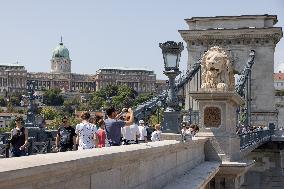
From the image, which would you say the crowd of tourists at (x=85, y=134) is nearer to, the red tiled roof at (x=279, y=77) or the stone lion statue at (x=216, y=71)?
the stone lion statue at (x=216, y=71)

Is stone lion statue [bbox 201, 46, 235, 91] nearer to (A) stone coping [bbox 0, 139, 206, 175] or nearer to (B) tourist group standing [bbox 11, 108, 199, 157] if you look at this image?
(B) tourist group standing [bbox 11, 108, 199, 157]

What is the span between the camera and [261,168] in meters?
40.4

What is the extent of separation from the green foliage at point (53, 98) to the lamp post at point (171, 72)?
172742 millimetres

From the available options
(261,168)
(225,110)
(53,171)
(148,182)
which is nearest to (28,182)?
(53,171)

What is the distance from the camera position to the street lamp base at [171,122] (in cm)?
1344

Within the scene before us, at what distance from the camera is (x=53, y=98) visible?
19200 cm

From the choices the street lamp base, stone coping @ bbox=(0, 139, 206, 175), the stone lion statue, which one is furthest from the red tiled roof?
stone coping @ bbox=(0, 139, 206, 175)

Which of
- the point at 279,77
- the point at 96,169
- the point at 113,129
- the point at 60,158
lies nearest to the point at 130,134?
the point at 113,129

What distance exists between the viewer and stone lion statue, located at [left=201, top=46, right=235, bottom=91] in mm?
17094

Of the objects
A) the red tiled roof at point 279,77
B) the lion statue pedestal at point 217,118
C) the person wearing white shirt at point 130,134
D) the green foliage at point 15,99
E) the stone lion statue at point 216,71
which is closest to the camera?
the person wearing white shirt at point 130,134

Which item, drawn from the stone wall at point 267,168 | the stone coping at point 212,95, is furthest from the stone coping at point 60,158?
the stone wall at point 267,168

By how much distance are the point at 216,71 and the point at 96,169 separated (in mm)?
11711

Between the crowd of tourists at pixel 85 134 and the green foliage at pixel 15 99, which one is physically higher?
the green foliage at pixel 15 99

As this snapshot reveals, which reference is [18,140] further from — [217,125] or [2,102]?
[2,102]
